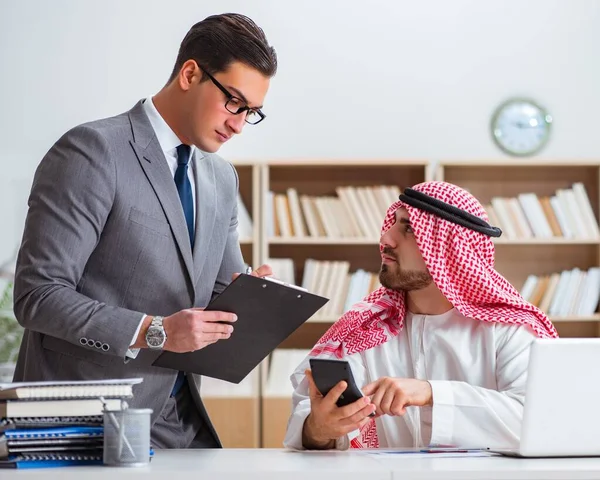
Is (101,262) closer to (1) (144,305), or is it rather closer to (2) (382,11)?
(1) (144,305)

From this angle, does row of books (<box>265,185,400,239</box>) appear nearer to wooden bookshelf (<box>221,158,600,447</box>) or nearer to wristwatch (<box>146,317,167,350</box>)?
wooden bookshelf (<box>221,158,600,447</box>)

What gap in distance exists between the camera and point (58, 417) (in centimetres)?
173

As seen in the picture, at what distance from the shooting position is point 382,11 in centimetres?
550

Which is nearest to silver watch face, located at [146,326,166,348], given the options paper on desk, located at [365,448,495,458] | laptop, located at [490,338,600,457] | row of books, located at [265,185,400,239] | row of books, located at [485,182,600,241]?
paper on desk, located at [365,448,495,458]

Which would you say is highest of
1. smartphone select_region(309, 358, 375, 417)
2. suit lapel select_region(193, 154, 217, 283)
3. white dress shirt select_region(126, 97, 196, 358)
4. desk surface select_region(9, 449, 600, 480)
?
white dress shirt select_region(126, 97, 196, 358)

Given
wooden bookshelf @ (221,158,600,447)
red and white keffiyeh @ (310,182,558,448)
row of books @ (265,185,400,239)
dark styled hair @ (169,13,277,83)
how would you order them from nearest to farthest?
1. dark styled hair @ (169,13,277,83)
2. red and white keffiyeh @ (310,182,558,448)
3. row of books @ (265,185,400,239)
4. wooden bookshelf @ (221,158,600,447)

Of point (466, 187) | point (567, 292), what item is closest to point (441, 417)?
point (567, 292)

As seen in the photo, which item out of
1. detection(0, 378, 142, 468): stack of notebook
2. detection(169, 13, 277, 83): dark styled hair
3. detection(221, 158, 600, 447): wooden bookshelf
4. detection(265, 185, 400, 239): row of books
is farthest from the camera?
detection(221, 158, 600, 447): wooden bookshelf

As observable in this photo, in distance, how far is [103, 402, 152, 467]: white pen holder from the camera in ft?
5.45

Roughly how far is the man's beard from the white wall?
9.84 feet

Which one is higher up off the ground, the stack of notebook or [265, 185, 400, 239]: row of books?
[265, 185, 400, 239]: row of books

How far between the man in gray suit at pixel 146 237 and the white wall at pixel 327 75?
318cm

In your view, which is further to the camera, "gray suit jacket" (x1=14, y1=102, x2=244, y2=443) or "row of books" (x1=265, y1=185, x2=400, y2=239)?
"row of books" (x1=265, y1=185, x2=400, y2=239)

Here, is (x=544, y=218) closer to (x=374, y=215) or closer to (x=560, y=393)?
(x=374, y=215)
